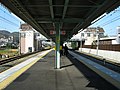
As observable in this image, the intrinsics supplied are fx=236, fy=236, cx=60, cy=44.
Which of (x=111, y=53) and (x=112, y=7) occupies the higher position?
(x=112, y=7)

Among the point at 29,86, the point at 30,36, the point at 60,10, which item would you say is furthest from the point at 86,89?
the point at 30,36

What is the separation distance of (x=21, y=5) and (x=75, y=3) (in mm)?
3195

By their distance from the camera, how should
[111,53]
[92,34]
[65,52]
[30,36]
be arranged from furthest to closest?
[92,34] < [30,36] < [65,52] < [111,53]

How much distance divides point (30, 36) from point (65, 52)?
44695mm

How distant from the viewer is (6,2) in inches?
458

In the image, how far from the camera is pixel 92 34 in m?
102

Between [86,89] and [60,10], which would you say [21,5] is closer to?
[60,10]

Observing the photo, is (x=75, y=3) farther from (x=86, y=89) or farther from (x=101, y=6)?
(x=86, y=89)

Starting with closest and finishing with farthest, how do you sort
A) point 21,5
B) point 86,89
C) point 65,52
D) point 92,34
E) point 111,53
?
point 86,89 < point 21,5 < point 111,53 < point 65,52 < point 92,34

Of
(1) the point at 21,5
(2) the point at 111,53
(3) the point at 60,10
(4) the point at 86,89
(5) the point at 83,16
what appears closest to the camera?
(4) the point at 86,89

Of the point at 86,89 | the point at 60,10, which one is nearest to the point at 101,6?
the point at 60,10

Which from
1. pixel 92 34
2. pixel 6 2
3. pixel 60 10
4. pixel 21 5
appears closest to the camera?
pixel 6 2

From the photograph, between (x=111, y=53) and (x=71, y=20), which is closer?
(x=71, y=20)

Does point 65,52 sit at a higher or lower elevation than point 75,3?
lower
